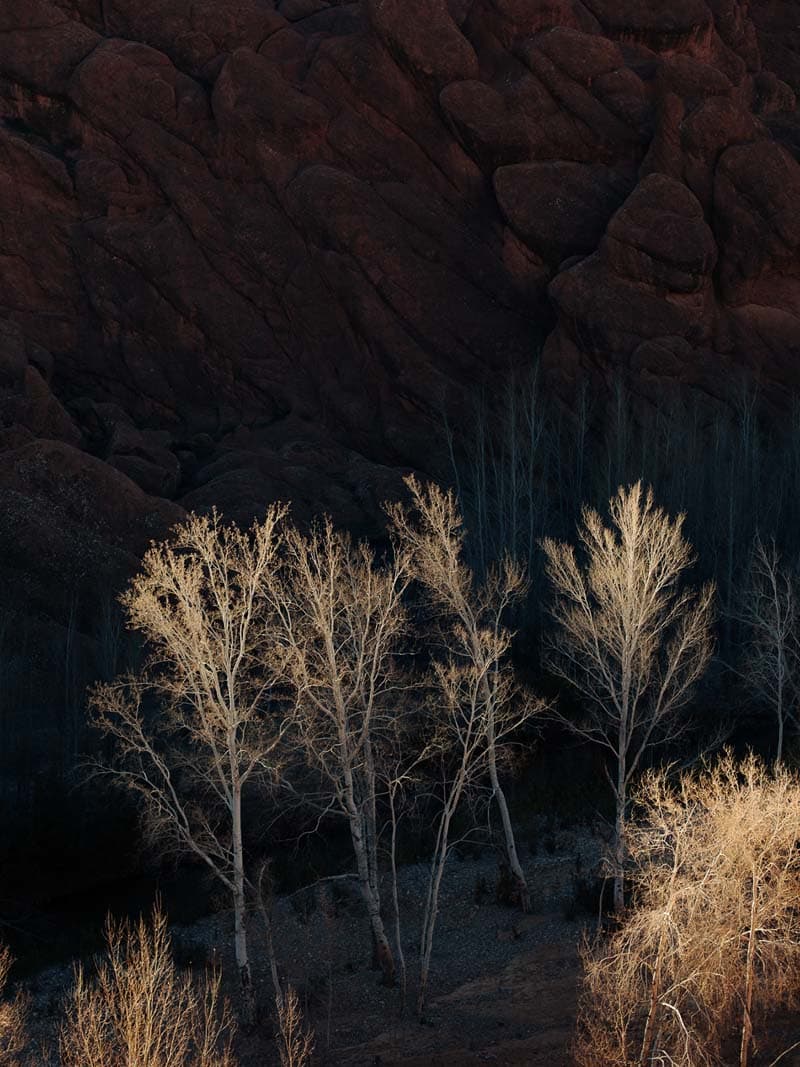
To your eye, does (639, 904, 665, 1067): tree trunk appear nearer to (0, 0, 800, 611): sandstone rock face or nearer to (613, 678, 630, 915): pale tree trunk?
(613, 678, 630, 915): pale tree trunk

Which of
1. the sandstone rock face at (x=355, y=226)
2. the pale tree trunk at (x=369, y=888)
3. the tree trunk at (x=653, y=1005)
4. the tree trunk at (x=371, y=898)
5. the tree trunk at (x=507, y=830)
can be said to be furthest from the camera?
the sandstone rock face at (x=355, y=226)

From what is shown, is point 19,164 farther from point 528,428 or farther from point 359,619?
point 359,619

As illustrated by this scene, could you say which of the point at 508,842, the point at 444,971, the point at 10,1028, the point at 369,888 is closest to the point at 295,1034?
the point at 369,888

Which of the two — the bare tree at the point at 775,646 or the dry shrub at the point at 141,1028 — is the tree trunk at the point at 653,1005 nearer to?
the dry shrub at the point at 141,1028

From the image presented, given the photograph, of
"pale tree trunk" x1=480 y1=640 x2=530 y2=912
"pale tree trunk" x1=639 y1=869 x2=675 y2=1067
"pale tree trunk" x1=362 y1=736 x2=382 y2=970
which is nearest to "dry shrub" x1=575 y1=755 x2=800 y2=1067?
"pale tree trunk" x1=639 y1=869 x2=675 y2=1067

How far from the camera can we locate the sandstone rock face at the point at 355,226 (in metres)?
52.3

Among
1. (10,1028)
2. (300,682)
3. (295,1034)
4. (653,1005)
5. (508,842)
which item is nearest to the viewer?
(653,1005)

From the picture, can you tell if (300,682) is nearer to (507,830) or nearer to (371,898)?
(371,898)

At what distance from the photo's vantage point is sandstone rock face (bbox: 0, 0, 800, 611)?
2061 inches

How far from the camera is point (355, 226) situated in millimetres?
56531

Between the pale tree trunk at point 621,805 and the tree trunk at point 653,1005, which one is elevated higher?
the pale tree trunk at point 621,805

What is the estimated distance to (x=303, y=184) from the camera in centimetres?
5722

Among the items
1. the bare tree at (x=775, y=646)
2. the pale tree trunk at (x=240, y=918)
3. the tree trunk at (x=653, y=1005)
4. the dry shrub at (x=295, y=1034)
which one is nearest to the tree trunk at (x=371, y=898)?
the dry shrub at (x=295, y=1034)

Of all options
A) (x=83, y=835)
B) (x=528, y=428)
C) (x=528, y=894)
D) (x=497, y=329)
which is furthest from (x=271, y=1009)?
(x=497, y=329)
